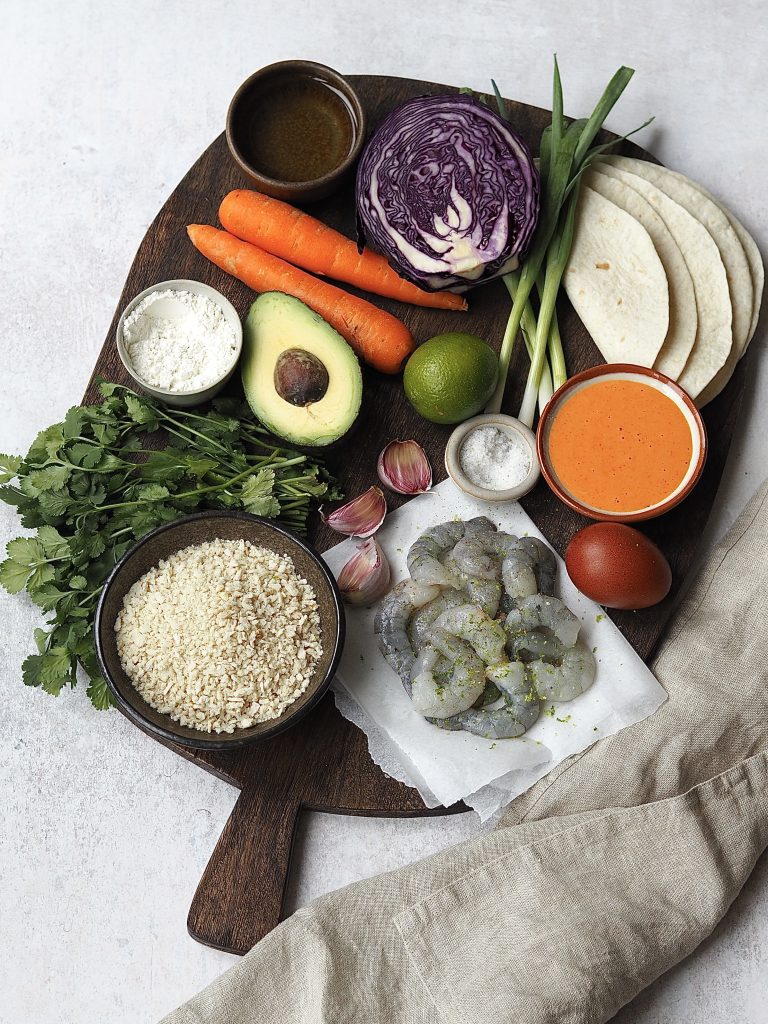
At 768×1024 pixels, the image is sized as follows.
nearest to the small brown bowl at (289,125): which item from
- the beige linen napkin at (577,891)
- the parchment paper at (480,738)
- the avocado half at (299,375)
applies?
the avocado half at (299,375)

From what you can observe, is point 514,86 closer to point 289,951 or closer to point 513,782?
point 513,782

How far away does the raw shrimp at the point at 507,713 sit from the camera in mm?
2340

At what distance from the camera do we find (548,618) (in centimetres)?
236

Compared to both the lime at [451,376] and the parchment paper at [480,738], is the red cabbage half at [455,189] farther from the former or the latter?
the parchment paper at [480,738]

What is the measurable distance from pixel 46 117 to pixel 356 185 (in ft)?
3.38

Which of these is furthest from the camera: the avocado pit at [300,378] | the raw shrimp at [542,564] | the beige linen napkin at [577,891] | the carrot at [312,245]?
the carrot at [312,245]

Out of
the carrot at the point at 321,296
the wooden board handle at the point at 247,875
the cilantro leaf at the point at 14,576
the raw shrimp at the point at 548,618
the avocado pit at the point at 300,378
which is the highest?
the carrot at the point at 321,296

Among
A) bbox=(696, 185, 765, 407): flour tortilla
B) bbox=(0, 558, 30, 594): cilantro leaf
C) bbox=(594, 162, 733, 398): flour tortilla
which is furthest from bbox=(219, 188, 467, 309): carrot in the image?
bbox=(0, 558, 30, 594): cilantro leaf

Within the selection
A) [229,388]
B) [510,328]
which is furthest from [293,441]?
[510,328]

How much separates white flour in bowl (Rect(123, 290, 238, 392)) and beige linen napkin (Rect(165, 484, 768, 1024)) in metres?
1.31

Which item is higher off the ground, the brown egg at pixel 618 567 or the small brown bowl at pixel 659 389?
the small brown bowl at pixel 659 389

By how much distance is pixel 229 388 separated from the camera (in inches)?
98.0

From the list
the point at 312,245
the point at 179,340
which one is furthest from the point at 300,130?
the point at 179,340

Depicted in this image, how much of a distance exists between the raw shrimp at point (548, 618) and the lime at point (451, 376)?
498mm
